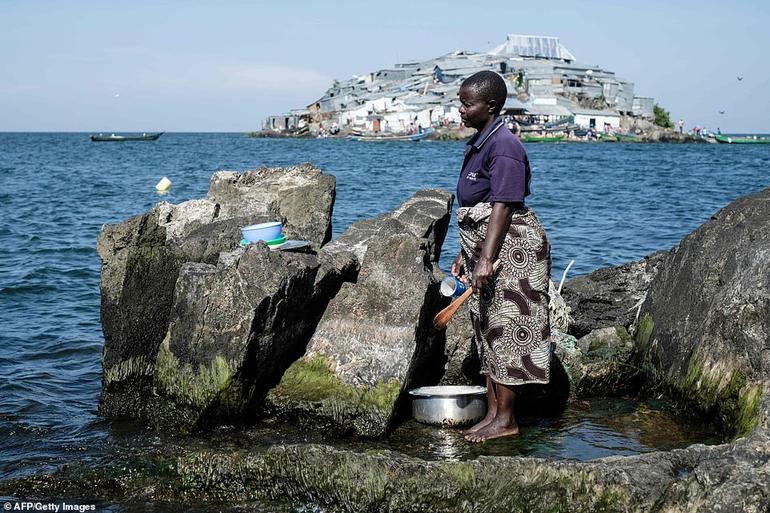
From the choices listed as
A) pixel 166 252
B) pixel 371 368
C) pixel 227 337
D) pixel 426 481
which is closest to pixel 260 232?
pixel 166 252

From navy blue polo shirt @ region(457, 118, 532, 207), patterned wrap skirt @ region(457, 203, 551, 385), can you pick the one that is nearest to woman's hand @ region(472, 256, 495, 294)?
patterned wrap skirt @ region(457, 203, 551, 385)

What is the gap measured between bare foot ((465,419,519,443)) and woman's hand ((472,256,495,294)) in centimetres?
97

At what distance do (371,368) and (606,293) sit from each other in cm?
381

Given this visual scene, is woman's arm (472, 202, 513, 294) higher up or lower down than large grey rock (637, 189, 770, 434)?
higher up

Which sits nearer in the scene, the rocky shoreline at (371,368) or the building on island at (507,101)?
the rocky shoreline at (371,368)

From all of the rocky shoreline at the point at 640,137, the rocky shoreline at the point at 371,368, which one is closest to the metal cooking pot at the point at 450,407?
the rocky shoreline at the point at 371,368

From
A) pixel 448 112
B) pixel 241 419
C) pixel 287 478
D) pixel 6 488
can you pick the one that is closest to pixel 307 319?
pixel 241 419

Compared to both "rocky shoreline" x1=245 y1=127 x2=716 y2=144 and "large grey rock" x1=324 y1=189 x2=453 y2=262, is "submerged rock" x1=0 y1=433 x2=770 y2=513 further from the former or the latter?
"rocky shoreline" x1=245 y1=127 x2=716 y2=144

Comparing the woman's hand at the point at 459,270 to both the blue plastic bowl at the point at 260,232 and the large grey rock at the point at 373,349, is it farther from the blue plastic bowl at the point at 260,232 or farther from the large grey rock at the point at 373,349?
the blue plastic bowl at the point at 260,232

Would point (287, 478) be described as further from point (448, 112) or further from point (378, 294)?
point (448, 112)

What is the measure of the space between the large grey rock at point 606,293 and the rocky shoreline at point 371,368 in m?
0.46

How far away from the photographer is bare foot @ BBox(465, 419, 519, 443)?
5270mm

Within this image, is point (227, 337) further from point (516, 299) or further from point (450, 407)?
point (516, 299)

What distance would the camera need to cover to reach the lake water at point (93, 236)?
613cm
